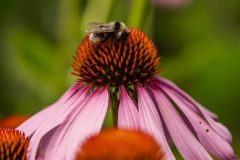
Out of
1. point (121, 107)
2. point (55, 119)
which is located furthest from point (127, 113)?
point (55, 119)

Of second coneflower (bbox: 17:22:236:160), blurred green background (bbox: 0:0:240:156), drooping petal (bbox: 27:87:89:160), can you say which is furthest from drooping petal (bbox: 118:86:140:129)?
blurred green background (bbox: 0:0:240:156)

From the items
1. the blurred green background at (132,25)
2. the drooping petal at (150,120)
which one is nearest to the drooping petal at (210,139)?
the drooping petal at (150,120)

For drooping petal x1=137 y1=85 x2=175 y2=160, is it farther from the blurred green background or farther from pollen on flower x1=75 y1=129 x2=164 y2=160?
the blurred green background

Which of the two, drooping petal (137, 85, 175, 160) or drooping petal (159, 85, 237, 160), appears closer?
drooping petal (137, 85, 175, 160)

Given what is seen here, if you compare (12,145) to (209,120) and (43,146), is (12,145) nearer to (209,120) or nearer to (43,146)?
(43,146)

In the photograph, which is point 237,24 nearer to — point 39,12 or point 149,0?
point 39,12
